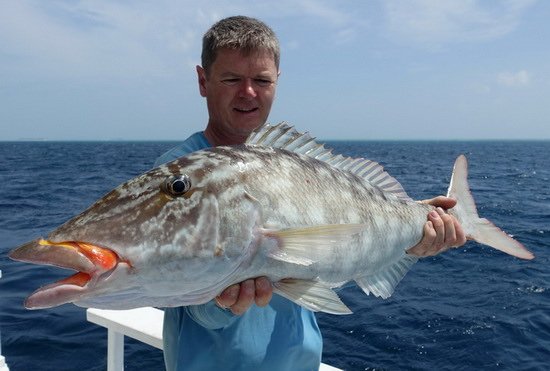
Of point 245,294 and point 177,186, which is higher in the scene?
point 177,186

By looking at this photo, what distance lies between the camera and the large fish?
2074mm

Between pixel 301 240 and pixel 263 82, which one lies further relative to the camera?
pixel 263 82

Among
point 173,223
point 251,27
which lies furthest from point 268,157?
point 251,27

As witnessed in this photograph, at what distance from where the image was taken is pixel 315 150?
3139mm

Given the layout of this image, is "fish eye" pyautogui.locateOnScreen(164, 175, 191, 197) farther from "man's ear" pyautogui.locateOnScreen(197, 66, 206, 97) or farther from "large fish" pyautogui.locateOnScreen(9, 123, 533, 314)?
"man's ear" pyautogui.locateOnScreen(197, 66, 206, 97)

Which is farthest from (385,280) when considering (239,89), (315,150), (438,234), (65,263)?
(65,263)

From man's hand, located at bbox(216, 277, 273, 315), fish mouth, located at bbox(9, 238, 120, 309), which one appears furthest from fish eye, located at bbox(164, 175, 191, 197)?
man's hand, located at bbox(216, 277, 273, 315)

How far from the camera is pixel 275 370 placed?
300 cm

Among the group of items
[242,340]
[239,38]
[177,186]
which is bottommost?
[242,340]

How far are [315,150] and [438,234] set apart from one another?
124cm

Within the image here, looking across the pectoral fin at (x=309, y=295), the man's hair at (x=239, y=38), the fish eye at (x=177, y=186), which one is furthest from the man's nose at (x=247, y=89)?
the pectoral fin at (x=309, y=295)

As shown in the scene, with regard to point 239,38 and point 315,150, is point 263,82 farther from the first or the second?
point 315,150

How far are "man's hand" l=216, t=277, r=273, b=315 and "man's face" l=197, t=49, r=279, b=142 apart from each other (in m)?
1.18

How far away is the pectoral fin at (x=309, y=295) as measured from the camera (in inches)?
99.3
